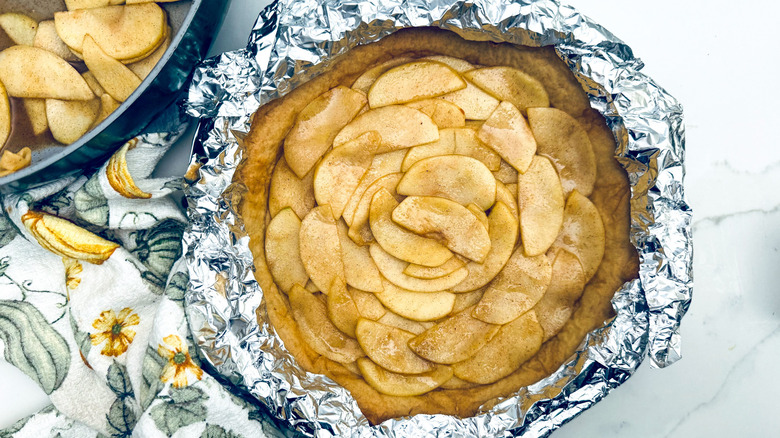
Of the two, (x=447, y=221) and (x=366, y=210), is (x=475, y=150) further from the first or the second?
(x=366, y=210)

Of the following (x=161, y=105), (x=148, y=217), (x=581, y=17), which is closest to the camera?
(x=581, y=17)

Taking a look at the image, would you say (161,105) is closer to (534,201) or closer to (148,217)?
(148,217)

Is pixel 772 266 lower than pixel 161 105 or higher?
lower

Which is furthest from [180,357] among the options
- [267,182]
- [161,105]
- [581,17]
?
[581,17]

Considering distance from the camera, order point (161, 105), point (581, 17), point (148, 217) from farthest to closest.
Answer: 1. point (148, 217)
2. point (161, 105)
3. point (581, 17)

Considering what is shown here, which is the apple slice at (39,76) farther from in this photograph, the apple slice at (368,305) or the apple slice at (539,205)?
the apple slice at (539,205)
